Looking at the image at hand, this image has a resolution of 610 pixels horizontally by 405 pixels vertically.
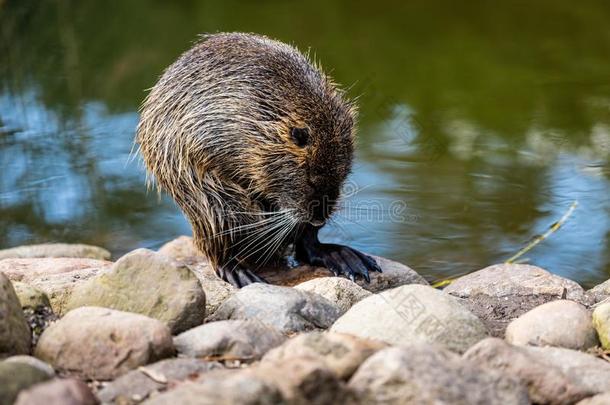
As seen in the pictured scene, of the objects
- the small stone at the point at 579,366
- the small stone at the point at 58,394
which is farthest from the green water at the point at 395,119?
the small stone at the point at 58,394

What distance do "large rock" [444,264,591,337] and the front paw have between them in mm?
467

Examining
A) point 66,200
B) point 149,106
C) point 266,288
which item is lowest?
point 66,200

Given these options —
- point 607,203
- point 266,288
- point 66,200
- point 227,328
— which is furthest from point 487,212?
point 227,328

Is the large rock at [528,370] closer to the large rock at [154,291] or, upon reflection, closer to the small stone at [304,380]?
the small stone at [304,380]

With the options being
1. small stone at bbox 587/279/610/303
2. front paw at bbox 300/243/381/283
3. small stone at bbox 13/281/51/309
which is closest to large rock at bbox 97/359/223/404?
small stone at bbox 13/281/51/309

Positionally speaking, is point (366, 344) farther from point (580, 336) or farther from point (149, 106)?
point (149, 106)

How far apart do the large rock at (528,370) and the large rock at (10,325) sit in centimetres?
143

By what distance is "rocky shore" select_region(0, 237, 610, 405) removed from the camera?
8.94 feet

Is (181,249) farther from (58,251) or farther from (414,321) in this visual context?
(414,321)

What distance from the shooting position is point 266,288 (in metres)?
3.97

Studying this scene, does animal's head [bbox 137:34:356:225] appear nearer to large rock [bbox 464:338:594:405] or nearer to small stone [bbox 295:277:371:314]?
small stone [bbox 295:277:371:314]

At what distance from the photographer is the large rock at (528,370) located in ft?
10.3

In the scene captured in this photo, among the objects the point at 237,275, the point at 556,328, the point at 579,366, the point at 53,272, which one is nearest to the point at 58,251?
the point at 53,272

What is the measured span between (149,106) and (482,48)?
783cm
